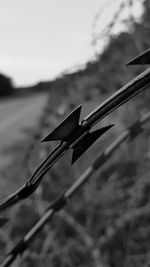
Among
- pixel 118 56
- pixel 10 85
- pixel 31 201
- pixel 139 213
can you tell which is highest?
pixel 10 85

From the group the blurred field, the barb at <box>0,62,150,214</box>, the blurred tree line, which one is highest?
the blurred tree line

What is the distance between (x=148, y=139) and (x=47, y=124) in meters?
0.35

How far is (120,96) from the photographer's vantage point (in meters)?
0.38

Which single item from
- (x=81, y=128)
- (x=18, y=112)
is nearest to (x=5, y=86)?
(x=18, y=112)

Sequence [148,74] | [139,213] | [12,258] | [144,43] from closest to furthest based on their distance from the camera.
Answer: [148,74] → [12,258] → [144,43] → [139,213]

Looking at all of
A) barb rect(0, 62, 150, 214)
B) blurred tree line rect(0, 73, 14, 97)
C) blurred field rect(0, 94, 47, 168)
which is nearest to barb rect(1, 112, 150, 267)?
barb rect(0, 62, 150, 214)

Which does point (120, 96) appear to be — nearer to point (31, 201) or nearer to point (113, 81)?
point (113, 81)

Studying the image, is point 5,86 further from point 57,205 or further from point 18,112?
point 57,205

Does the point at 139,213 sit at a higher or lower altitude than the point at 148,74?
lower

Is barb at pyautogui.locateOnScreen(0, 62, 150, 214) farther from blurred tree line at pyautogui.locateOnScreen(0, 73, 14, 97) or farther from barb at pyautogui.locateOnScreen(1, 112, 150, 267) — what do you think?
blurred tree line at pyautogui.locateOnScreen(0, 73, 14, 97)

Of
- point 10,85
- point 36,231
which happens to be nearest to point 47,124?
point 36,231

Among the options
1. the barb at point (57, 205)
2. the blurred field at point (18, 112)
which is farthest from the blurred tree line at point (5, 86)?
the barb at point (57, 205)

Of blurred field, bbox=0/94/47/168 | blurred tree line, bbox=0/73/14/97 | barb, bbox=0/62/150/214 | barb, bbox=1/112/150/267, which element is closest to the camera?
barb, bbox=0/62/150/214

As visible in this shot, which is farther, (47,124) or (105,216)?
(47,124)
